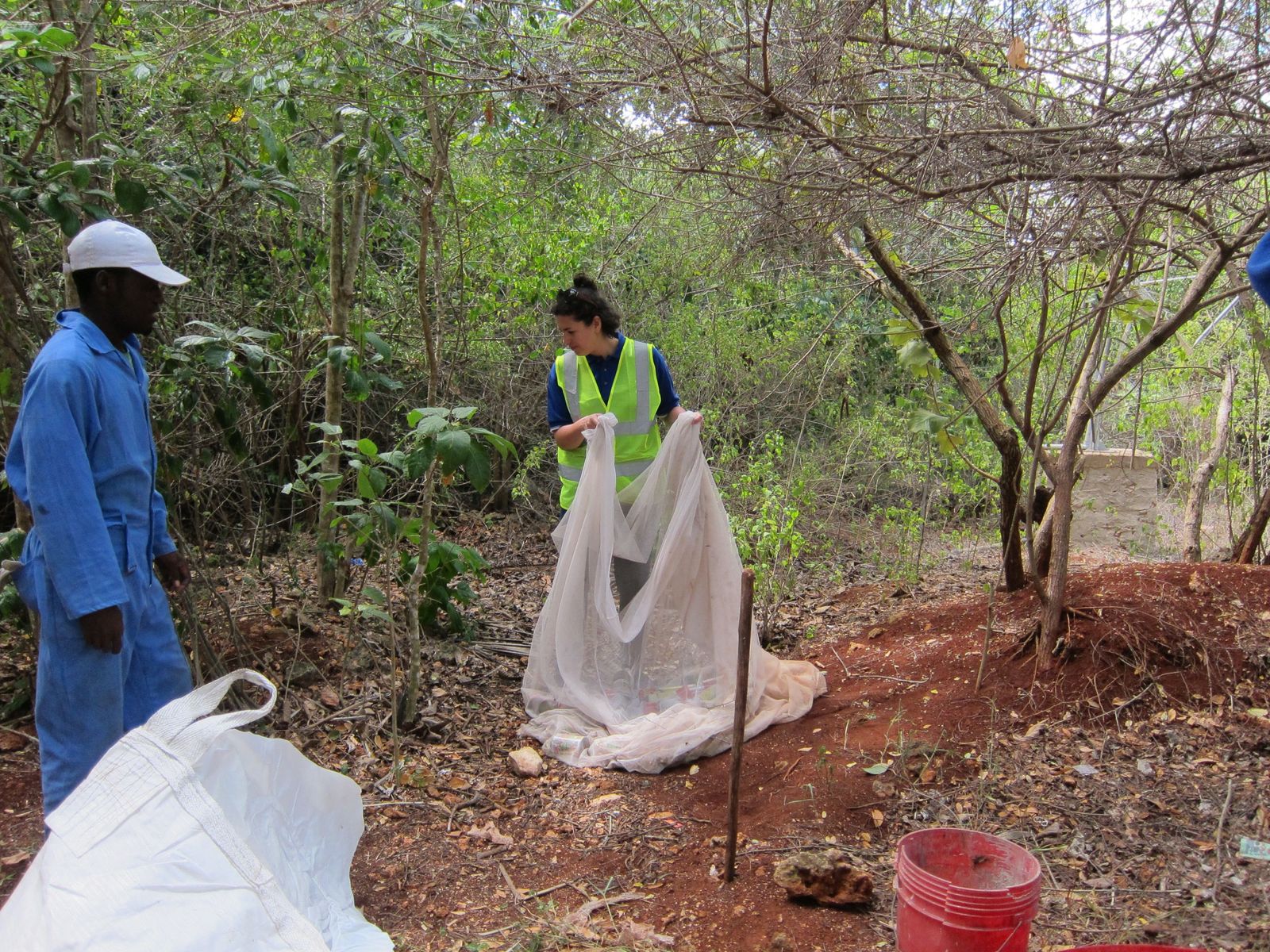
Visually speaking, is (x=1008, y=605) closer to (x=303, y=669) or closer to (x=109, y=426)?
(x=303, y=669)

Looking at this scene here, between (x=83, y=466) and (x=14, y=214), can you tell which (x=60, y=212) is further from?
(x=83, y=466)

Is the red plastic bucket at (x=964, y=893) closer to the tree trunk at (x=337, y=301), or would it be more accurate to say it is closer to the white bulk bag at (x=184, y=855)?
the white bulk bag at (x=184, y=855)

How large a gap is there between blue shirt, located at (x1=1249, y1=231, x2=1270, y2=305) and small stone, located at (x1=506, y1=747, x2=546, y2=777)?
101 inches

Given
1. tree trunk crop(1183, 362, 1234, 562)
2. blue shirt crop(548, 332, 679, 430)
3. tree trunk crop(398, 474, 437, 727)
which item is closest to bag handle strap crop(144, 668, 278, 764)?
tree trunk crop(398, 474, 437, 727)

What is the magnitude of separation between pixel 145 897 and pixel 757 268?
2696 mm

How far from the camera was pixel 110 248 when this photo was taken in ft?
7.16

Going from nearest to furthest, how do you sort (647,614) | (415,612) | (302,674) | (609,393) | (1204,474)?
(415,612), (302,674), (647,614), (609,393), (1204,474)

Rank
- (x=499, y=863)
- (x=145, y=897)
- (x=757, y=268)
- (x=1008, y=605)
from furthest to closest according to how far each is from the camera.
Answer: (x=1008, y=605) → (x=757, y=268) → (x=499, y=863) → (x=145, y=897)

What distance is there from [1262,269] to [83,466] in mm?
2486

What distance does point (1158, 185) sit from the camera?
243 centimetres

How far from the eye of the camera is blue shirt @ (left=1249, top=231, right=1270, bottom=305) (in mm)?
1920

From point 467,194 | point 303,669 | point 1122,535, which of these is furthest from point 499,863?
point 1122,535

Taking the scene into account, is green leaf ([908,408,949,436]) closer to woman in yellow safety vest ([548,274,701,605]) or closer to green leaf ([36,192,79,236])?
woman in yellow safety vest ([548,274,701,605])

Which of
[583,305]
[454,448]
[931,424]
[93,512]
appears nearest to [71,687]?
[93,512]
